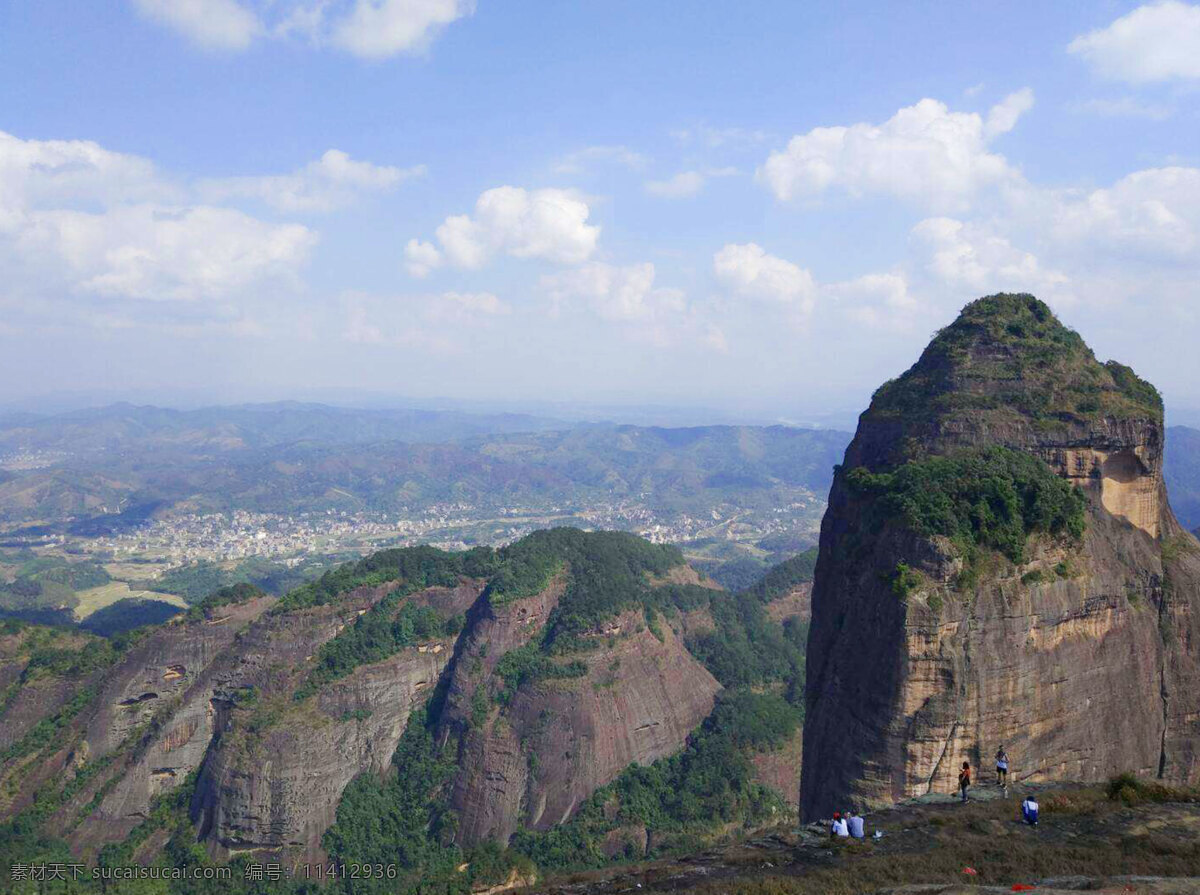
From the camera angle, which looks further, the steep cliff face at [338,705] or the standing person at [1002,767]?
the steep cliff face at [338,705]

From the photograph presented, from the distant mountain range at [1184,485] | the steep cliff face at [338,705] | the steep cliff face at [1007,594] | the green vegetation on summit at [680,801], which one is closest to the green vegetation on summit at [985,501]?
the steep cliff face at [1007,594]

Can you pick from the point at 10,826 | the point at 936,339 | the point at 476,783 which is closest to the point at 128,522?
the point at 10,826

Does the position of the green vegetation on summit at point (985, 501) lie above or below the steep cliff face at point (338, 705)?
Result: above

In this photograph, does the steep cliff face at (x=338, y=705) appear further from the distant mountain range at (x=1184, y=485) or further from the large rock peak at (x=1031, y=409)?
the distant mountain range at (x=1184, y=485)

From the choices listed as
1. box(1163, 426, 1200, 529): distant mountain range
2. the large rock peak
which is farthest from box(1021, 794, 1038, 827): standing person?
box(1163, 426, 1200, 529): distant mountain range

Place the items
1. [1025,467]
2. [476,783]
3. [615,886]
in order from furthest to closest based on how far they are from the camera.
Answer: [476,783] → [1025,467] → [615,886]

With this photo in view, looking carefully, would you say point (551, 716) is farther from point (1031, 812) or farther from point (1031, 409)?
point (1031, 812)

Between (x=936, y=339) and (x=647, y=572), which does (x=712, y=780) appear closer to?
(x=647, y=572)
